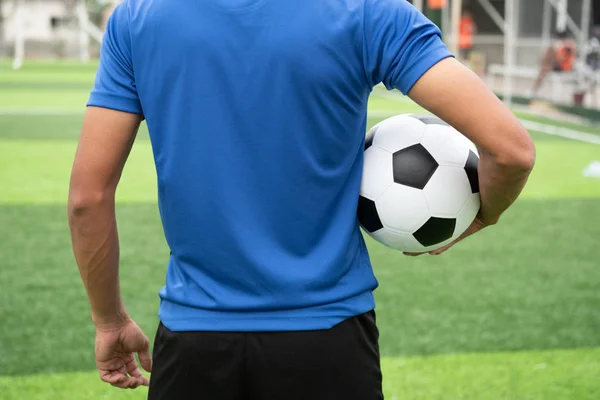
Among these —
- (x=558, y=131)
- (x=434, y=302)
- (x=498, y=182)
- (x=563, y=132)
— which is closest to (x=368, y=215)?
(x=498, y=182)

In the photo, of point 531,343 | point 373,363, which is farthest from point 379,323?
point 373,363

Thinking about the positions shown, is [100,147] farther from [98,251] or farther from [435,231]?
[435,231]

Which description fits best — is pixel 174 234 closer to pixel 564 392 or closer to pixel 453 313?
pixel 564 392

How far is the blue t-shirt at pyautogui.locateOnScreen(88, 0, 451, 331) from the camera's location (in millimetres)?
1959

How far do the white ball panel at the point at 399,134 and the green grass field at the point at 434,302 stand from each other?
2.45 meters

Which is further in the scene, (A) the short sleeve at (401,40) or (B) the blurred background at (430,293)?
(B) the blurred background at (430,293)

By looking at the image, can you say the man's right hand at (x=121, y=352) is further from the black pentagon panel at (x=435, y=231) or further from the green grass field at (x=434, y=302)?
the green grass field at (x=434, y=302)

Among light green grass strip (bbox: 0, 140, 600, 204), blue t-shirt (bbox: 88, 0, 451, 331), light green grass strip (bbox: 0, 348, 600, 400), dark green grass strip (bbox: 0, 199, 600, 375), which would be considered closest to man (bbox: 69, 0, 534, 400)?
blue t-shirt (bbox: 88, 0, 451, 331)

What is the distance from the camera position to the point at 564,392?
4.73 metres

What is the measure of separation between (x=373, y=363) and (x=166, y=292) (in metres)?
0.47

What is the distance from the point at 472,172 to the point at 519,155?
0.37 meters

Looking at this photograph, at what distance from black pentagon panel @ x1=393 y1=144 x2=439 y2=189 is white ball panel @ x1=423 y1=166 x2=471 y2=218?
43 mm

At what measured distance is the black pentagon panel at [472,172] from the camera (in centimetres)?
239

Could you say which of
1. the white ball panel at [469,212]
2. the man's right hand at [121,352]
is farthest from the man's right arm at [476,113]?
the man's right hand at [121,352]
